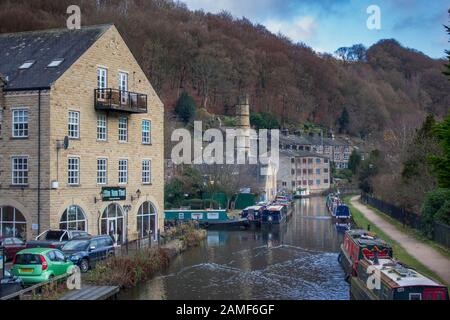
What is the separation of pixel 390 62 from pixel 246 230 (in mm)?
152728

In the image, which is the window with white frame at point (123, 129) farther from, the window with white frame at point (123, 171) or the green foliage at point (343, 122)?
the green foliage at point (343, 122)

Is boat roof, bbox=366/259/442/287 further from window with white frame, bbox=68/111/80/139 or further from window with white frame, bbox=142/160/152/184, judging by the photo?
window with white frame, bbox=142/160/152/184

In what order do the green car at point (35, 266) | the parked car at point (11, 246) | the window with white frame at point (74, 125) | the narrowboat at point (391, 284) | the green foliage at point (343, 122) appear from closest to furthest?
the narrowboat at point (391, 284)
the green car at point (35, 266)
the parked car at point (11, 246)
the window with white frame at point (74, 125)
the green foliage at point (343, 122)

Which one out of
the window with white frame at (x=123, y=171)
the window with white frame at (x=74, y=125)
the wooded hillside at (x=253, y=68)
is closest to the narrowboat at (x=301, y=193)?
the wooded hillside at (x=253, y=68)

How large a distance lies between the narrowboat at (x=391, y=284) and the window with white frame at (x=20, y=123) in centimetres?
1795

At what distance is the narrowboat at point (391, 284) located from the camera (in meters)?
16.6

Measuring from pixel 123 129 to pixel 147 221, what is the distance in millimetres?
6379

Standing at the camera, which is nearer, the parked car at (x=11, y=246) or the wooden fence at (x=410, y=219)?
the parked car at (x=11, y=246)

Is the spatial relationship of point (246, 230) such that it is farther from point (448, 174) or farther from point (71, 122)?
point (448, 174)

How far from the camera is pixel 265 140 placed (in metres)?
108

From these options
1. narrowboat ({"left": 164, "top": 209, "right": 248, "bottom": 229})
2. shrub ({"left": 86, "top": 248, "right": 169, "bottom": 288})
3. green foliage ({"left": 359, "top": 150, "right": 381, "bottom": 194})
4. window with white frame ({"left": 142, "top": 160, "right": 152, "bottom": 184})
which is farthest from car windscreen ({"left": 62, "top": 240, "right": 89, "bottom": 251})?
green foliage ({"left": 359, "top": 150, "right": 381, "bottom": 194})

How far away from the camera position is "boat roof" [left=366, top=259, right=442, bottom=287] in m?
17.0
